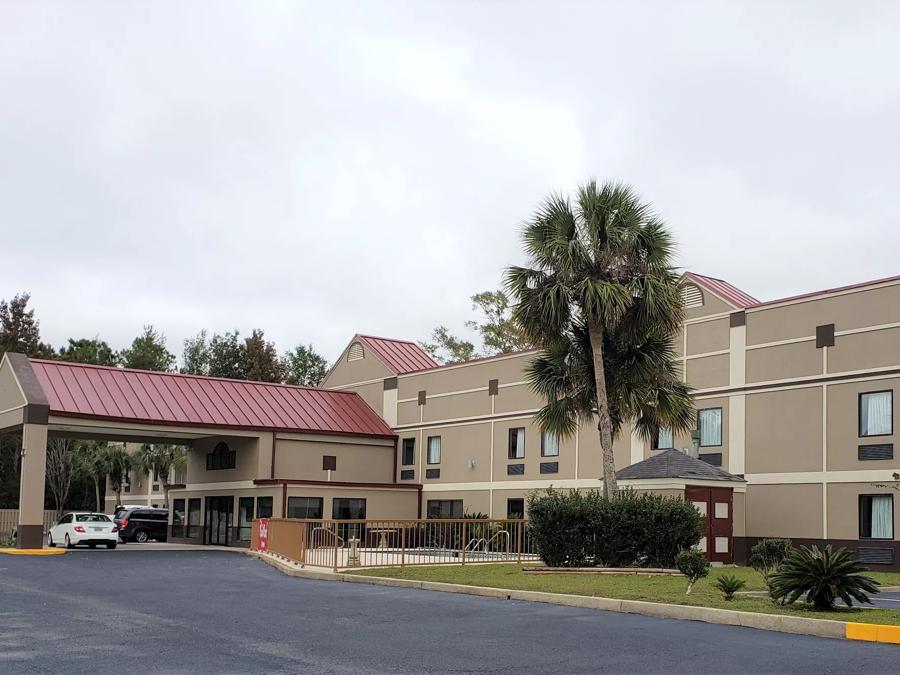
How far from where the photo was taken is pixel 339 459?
45.7 meters

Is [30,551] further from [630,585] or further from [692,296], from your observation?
[692,296]

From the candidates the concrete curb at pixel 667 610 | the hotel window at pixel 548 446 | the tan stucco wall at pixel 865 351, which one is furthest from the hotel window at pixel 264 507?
the tan stucco wall at pixel 865 351

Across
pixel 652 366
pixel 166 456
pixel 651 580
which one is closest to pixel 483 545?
pixel 652 366

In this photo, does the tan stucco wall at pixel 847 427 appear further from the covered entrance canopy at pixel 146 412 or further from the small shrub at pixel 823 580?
the covered entrance canopy at pixel 146 412

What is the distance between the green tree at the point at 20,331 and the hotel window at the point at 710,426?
47.9 metres

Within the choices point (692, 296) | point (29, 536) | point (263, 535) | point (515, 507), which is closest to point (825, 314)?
point (692, 296)

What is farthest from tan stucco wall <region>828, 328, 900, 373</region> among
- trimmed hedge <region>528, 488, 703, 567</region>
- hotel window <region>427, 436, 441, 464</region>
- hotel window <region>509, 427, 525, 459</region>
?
hotel window <region>427, 436, 441, 464</region>

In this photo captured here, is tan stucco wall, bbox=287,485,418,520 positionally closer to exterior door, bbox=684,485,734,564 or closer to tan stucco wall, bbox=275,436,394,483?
tan stucco wall, bbox=275,436,394,483

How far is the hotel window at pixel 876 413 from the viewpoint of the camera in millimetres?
28469

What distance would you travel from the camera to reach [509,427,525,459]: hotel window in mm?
40719

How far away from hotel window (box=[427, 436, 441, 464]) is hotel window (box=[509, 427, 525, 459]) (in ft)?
15.8

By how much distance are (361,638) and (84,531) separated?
92.3 feet

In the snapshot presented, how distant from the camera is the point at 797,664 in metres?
11.2

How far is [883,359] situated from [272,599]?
18494mm
